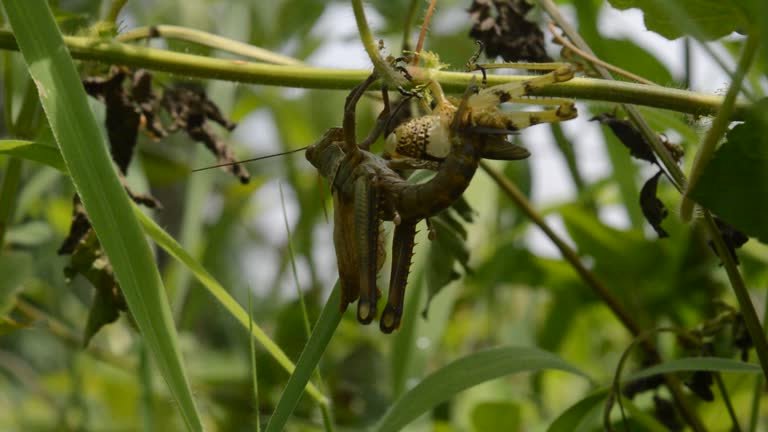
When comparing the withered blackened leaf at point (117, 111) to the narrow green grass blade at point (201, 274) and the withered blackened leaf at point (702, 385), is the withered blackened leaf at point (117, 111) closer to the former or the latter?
the narrow green grass blade at point (201, 274)

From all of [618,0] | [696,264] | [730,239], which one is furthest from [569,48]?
[696,264]

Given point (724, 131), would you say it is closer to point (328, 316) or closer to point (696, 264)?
point (328, 316)

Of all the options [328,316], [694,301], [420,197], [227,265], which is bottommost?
[227,265]

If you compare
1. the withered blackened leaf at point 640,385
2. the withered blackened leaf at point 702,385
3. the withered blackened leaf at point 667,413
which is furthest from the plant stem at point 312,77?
the withered blackened leaf at point 667,413

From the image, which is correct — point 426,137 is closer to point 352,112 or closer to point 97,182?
point 352,112

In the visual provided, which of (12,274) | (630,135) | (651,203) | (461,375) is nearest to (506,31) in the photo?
(630,135)

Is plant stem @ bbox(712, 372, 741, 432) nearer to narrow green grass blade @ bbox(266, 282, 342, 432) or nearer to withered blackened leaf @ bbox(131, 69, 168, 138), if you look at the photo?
narrow green grass blade @ bbox(266, 282, 342, 432)
